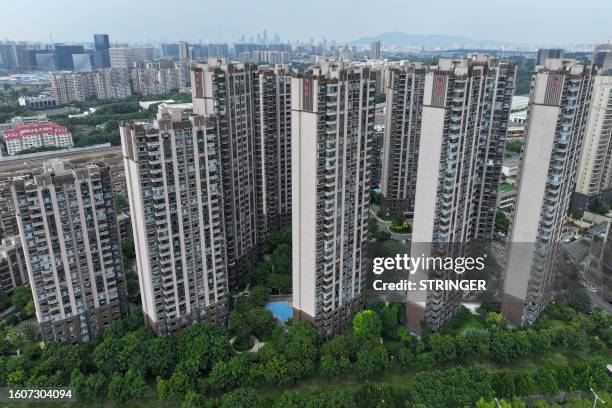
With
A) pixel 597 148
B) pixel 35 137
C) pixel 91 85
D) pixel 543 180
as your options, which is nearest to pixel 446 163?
pixel 543 180

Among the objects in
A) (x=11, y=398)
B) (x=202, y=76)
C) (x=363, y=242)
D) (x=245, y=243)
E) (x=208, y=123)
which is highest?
(x=202, y=76)

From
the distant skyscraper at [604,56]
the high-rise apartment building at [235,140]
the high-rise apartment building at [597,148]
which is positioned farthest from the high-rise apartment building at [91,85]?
the distant skyscraper at [604,56]

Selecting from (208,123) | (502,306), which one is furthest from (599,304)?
(208,123)

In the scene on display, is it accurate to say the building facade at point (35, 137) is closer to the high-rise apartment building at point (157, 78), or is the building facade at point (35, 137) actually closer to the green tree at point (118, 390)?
the high-rise apartment building at point (157, 78)

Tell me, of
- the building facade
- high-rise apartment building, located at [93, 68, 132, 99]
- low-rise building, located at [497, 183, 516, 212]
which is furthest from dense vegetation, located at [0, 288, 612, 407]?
high-rise apartment building, located at [93, 68, 132, 99]

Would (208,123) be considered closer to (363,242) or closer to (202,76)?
(202,76)

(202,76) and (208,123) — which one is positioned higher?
(202,76)
